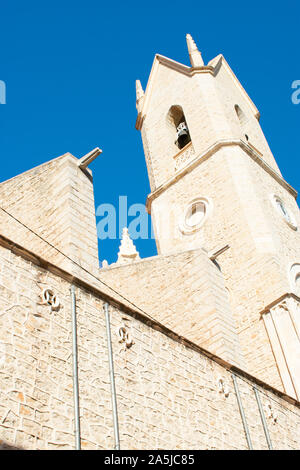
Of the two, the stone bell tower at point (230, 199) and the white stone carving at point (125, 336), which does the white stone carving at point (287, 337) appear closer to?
the stone bell tower at point (230, 199)

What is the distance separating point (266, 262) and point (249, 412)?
5.40m

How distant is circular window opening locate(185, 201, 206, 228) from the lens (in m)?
14.9

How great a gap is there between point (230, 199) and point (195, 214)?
138 cm

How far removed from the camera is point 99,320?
603 centimetres

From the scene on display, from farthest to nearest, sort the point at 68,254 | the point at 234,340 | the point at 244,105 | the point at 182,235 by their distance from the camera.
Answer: the point at 244,105 < the point at 182,235 < the point at 234,340 < the point at 68,254

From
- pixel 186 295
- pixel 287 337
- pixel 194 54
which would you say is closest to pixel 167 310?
pixel 186 295

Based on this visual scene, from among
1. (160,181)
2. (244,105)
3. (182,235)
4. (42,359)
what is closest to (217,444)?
(42,359)

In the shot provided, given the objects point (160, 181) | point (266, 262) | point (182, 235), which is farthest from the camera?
point (160, 181)

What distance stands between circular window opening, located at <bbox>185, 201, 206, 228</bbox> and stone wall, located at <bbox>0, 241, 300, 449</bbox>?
7.49 meters

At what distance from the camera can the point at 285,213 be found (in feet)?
49.3

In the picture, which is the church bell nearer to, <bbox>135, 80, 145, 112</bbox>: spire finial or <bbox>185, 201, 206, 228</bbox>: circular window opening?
<bbox>135, 80, 145, 112</bbox>: spire finial

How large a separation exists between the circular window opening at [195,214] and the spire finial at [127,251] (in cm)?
317
